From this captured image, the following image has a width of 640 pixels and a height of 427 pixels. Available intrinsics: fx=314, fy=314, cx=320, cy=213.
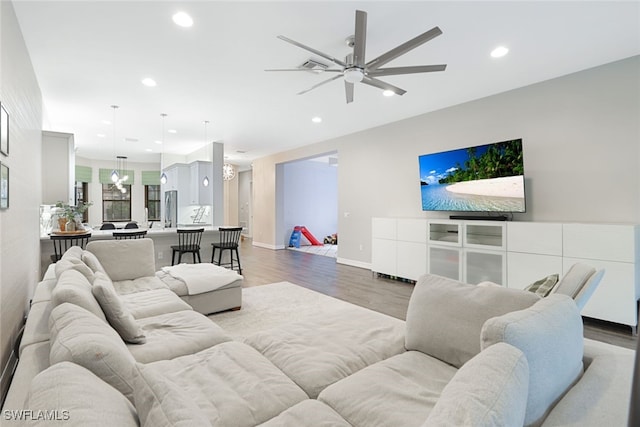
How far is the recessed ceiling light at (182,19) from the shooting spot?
2.71 m

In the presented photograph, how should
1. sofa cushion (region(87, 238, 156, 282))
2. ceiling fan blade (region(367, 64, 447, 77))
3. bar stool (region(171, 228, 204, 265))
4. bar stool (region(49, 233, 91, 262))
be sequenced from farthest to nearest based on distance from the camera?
bar stool (region(171, 228, 204, 265)) → bar stool (region(49, 233, 91, 262)) → sofa cushion (region(87, 238, 156, 282)) → ceiling fan blade (region(367, 64, 447, 77))

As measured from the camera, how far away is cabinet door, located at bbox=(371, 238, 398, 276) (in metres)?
5.40

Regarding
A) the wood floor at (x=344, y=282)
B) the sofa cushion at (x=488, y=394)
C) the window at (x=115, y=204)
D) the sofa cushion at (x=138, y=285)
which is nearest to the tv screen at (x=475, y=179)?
the wood floor at (x=344, y=282)

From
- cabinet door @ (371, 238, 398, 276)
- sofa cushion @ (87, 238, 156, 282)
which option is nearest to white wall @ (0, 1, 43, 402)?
sofa cushion @ (87, 238, 156, 282)

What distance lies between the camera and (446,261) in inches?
185

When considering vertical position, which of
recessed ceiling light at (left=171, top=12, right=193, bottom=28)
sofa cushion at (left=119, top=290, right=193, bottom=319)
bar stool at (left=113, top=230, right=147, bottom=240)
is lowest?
sofa cushion at (left=119, top=290, right=193, bottom=319)

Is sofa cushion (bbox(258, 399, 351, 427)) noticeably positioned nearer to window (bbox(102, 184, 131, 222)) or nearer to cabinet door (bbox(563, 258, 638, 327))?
cabinet door (bbox(563, 258, 638, 327))

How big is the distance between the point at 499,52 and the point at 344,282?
3.84m

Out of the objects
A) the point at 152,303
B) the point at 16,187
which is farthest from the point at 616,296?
the point at 16,187

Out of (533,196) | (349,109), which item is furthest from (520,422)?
(349,109)

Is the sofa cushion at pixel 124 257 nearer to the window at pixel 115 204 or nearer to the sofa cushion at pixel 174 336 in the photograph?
the sofa cushion at pixel 174 336

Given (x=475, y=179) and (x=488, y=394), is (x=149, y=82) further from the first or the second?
(x=488, y=394)

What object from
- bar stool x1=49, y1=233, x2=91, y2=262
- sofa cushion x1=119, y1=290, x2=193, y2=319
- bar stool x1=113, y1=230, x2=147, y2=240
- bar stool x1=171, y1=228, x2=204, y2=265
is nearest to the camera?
sofa cushion x1=119, y1=290, x2=193, y2=319

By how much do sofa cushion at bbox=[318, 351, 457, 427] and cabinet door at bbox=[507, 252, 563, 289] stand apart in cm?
279
